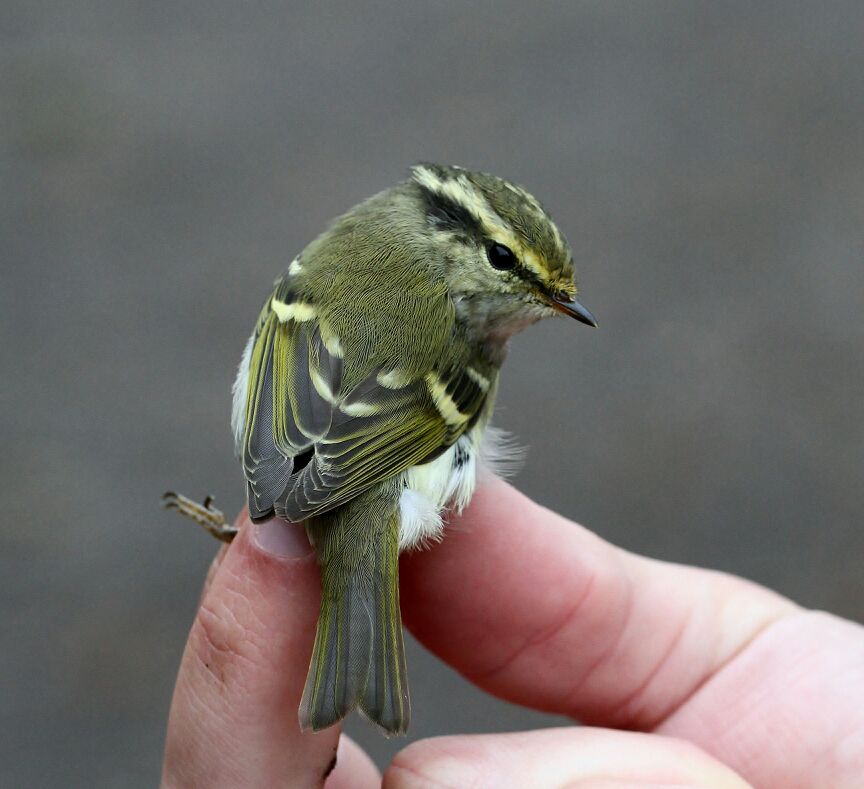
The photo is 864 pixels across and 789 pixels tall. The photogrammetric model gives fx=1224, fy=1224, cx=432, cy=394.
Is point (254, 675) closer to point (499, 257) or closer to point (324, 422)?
point (324, 422)

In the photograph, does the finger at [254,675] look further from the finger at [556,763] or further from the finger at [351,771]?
the finger at [351,771]

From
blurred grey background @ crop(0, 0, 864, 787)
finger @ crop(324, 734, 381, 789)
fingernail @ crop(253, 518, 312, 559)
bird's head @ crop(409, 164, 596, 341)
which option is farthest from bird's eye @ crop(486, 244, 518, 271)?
blurred grey background @ crop(0, 0, 864, 787)

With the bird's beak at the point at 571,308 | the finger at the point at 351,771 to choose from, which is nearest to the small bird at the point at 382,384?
the bird's beak at the point at 571,308

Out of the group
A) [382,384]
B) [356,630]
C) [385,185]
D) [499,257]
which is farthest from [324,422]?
[385,185]

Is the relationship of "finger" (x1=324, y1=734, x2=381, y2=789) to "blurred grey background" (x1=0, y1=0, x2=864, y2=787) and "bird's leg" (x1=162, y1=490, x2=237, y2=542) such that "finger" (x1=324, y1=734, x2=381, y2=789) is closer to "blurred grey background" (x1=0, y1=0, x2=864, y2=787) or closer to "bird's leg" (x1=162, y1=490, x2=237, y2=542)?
"bird's leg" (x1=162, y1=490, x2=237, y2=542)

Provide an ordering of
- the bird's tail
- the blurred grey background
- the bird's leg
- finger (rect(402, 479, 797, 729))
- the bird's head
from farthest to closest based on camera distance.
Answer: the blurred grey background
the bird's leg
finger (rect(402, 479, 797, 729))
the bird's head
the bird's tail

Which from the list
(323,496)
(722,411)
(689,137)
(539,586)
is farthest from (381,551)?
(689,137)
